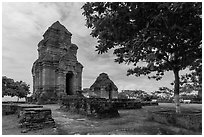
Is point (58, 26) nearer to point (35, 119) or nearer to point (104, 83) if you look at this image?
point (104, 83)

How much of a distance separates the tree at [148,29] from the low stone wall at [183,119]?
1.32m

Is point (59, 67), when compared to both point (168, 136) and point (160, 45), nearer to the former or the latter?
point (160, 45)

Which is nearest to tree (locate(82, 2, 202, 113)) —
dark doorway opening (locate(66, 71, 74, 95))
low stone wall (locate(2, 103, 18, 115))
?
low stone wall (locate(2, 103, 18, 115))

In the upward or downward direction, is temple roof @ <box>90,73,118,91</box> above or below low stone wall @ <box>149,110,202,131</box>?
above

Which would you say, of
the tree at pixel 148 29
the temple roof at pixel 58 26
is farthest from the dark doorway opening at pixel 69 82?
the tree at pixel 148 29

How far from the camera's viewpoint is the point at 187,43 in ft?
27.5

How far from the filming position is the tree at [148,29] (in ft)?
22.9

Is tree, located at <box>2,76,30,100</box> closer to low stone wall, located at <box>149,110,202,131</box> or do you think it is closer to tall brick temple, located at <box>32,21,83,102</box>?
tall brick temple, located at <box>32,21,83,102</box>

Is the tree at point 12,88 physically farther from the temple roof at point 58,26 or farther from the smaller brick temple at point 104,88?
the smaller brick temple at point 104,88

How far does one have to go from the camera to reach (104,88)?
86.9ft

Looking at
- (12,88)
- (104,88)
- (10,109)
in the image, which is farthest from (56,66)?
(10,109)

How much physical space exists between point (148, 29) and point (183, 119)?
156 inches

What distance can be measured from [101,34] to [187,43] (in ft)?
12.9

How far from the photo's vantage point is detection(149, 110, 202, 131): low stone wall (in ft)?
22.7
